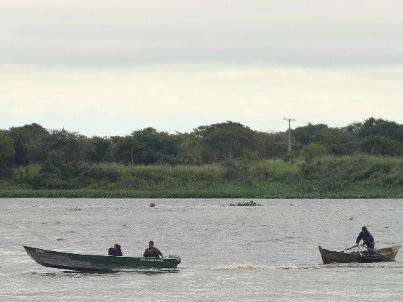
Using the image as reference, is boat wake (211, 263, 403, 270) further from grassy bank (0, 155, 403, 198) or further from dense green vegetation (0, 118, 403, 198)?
grassy bank (0, 155, 403, 198)

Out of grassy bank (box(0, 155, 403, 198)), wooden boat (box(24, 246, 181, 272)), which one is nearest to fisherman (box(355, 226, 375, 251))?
wooden boat (box(24, 246, 181, 272))

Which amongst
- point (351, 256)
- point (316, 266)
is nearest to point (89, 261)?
point (316, 266)

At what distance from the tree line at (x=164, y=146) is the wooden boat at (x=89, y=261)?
301 ft

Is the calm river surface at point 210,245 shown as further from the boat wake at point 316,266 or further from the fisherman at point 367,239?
the fisherman at point 367,239

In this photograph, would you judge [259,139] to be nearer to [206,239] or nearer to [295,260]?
[206,239]

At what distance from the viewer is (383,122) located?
580 feet

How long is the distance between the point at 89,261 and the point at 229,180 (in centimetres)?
9355

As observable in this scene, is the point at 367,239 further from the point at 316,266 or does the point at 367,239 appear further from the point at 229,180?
the point at 229,180

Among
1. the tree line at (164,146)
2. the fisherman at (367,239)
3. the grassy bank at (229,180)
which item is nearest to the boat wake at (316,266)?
the fisherman at (367,239)

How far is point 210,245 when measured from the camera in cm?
7562

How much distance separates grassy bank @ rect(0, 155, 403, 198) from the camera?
5655 inches

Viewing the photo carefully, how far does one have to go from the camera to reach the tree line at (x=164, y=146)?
155 meters

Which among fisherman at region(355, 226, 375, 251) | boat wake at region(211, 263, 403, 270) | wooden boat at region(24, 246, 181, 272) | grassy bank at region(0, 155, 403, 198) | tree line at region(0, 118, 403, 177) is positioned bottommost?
boat wake at region(211, 263, 403, 270)

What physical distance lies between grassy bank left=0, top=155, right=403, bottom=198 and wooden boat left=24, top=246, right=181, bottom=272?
87602mm
